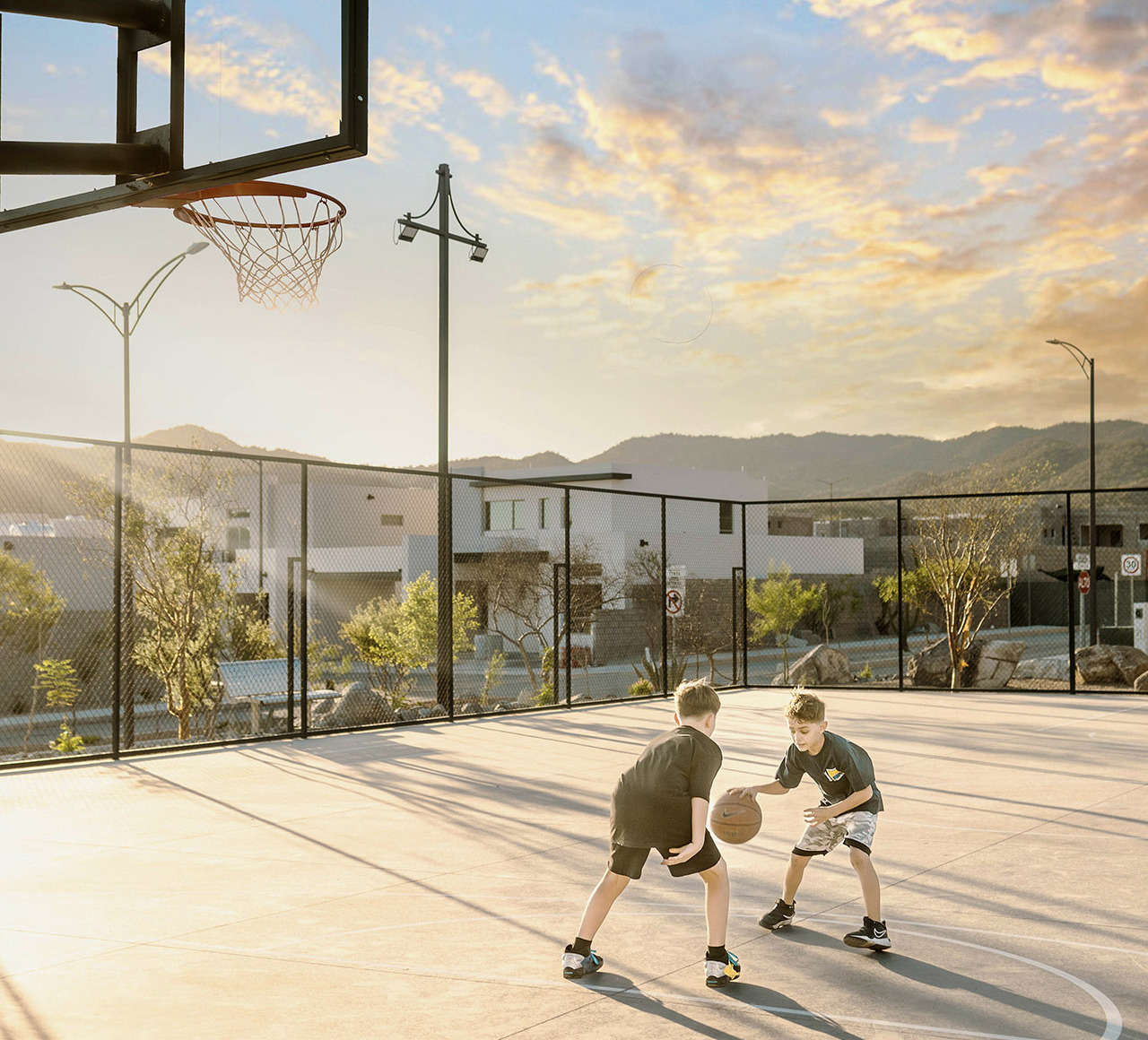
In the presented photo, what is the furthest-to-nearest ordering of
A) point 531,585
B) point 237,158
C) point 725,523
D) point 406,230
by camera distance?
point 725,523, point 531,585, point 406,230, point 237,158

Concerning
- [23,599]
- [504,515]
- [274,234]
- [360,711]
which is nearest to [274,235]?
[274,234]

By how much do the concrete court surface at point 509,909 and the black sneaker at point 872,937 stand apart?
0.27ft

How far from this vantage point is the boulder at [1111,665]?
22625mm

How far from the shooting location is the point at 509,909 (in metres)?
6.24

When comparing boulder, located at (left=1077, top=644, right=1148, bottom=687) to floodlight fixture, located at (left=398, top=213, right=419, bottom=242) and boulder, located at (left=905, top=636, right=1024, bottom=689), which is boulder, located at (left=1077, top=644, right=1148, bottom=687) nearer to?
boulder, located at (left=905, top=636, right=1024, bottom=689)

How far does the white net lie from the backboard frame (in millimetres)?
3284

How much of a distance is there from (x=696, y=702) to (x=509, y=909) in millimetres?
1934

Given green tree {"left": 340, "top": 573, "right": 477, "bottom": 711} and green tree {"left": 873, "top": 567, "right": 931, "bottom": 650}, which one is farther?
green tree {"left": 873, "top": 567, "right": 931, "bottom": 650}

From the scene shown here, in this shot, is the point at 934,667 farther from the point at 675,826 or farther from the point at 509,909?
the point at 675,826

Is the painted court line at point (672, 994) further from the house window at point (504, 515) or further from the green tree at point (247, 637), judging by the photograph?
the house window at point (504, 515)

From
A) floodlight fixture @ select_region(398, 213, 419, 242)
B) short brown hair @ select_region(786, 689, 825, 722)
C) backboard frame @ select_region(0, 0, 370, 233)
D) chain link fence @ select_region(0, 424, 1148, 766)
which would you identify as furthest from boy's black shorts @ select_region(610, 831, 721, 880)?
floodlight fixture @ select_region(398, 213, 419, 242)

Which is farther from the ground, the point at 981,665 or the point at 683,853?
the point at 683,853

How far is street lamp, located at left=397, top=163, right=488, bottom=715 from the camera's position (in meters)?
16.3

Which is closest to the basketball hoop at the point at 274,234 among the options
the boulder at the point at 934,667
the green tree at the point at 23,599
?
the green tree at the point at 23,599
